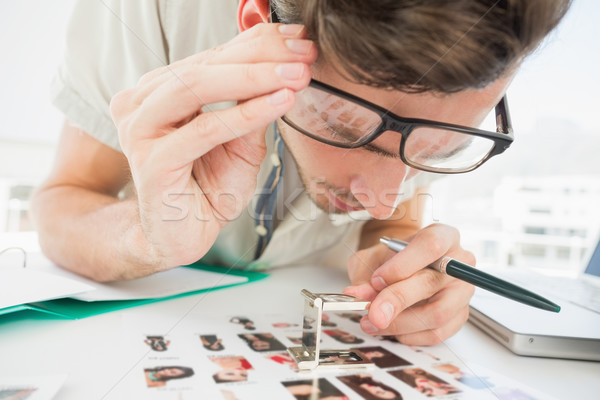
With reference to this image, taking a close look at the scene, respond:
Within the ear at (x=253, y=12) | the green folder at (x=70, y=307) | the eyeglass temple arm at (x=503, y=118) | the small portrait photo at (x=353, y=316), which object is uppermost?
the ear at (x=253, y=12)

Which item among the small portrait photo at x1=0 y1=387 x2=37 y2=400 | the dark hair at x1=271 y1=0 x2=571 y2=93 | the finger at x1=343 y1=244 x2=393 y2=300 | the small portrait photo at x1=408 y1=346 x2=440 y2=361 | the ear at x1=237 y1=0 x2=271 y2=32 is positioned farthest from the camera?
the finger at x1=343 y1=244 x2=393 y2=300

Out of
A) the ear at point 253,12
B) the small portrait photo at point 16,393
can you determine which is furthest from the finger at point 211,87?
the small portrait photo at point 16,393

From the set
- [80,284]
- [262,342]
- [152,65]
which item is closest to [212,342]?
[262,342]

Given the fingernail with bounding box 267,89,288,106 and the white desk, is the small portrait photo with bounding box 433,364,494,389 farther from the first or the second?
the fingernail with bounding box 267,89,288,106

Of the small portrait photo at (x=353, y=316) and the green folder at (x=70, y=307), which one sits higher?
the small portrait photo at (x=353, y=316)

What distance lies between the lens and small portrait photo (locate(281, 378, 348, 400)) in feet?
1.38

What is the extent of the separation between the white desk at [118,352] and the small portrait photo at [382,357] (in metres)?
0.10

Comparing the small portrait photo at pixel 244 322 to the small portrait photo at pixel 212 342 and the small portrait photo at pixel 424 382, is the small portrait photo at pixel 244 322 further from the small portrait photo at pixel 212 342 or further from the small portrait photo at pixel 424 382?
the small portrait photo at pixel 424 382

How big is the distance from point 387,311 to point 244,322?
225 millimetres

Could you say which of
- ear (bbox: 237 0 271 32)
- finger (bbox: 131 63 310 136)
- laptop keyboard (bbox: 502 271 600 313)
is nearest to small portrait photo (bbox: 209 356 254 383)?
finger (bbox: 131 63 310 136)

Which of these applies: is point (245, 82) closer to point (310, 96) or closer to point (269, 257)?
point (310, 96)

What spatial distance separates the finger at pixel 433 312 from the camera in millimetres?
603

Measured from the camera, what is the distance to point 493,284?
21.6 inches

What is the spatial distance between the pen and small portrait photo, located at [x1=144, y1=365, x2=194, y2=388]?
395 millimetres
